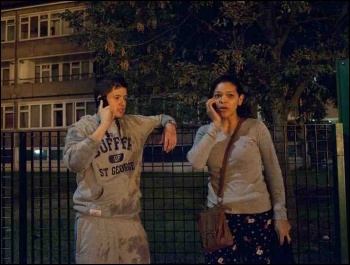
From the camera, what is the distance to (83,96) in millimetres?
24688

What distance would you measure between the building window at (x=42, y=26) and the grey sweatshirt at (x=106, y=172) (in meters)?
23.6

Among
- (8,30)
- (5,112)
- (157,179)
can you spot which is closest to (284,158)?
(157,179)

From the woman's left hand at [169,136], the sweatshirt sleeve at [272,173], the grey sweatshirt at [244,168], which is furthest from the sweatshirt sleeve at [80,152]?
the sweatshirt sleeve at [272,173]

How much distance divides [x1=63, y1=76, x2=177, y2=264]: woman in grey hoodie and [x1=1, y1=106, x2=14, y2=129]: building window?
24.8m

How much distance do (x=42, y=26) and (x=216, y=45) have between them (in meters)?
21.2

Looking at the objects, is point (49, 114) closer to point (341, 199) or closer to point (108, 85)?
point (108, 85)

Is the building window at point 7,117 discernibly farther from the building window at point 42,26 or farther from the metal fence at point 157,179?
the metal fence at point 157,179

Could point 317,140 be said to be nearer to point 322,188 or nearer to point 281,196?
point 322,188

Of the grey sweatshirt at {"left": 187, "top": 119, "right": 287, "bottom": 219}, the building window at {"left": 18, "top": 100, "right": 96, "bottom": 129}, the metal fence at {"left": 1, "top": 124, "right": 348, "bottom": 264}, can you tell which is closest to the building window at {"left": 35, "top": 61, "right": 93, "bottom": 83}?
the building window at {"left": 18, "top": 100, "right": 96, "bottom": 129}

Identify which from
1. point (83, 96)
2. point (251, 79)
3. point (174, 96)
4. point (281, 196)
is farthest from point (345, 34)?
point (83, 96)

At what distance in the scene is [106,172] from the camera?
2873 mm

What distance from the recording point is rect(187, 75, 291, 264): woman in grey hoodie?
3000 mm

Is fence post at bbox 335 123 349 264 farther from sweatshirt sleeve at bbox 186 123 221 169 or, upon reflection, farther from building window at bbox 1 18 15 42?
building window at bbox 1 18 15 42

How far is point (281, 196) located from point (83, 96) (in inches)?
889
